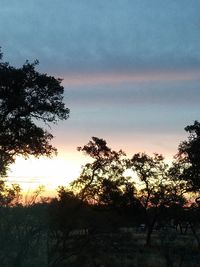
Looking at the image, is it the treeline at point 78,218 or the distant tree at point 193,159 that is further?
the distant tree at point 193,159

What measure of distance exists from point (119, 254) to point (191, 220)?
22.3m

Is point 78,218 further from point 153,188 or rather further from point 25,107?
point 153,188

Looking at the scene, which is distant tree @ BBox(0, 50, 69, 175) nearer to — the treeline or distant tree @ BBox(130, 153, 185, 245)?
the treeline

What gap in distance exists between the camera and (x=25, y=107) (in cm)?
2633

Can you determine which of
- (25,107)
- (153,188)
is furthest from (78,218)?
(153,188)

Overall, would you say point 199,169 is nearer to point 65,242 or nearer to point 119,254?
point 119,254

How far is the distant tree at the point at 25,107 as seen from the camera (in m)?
26.1

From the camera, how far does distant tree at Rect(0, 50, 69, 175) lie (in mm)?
Answer: 26062

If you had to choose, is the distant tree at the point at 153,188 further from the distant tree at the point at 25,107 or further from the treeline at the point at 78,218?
the distant tree at the point at 25,107

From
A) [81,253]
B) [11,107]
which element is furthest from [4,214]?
[81,253]

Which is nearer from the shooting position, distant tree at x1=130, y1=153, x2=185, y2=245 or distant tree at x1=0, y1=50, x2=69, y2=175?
distant tree at x1=0, y1=50, x2=69, y2=175

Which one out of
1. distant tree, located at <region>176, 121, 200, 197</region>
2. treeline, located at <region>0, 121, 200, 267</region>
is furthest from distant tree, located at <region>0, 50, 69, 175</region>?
distant tree, located at <region>176, 121, 200, 197</region>

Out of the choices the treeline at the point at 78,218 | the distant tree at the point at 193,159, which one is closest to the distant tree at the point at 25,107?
the treeline at the point at 78,218

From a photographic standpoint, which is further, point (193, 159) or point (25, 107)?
point (193, 159)
